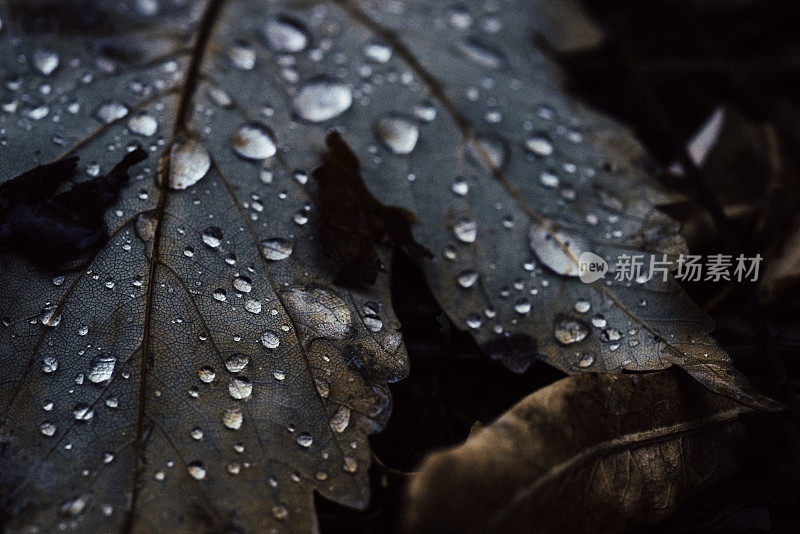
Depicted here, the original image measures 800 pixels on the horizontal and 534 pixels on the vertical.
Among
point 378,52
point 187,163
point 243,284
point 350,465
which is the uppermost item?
point 378,52

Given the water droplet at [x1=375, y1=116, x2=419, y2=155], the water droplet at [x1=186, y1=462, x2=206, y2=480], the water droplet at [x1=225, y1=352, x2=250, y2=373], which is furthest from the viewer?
the water droplet at [x1=375, y1=116, x2=419, y2=155]

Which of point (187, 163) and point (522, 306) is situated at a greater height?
point (187, 163)

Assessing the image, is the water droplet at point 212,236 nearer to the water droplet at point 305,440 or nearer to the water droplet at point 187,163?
the water droplet at point 187,163

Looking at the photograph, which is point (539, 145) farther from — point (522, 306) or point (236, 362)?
point (236, 362)

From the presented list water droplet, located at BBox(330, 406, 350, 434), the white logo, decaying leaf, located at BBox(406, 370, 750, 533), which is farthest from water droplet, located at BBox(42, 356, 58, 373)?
the white logo

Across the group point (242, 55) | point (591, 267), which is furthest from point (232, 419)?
point (242, 55)

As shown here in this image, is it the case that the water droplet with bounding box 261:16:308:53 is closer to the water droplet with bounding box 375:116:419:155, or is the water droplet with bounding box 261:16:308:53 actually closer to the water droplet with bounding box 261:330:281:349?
the water droplet with bounding box 375:116:419:155

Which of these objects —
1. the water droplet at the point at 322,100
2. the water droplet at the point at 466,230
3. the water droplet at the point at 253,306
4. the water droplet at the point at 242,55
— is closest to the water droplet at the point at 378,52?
the water droplet at the point at 322,100
